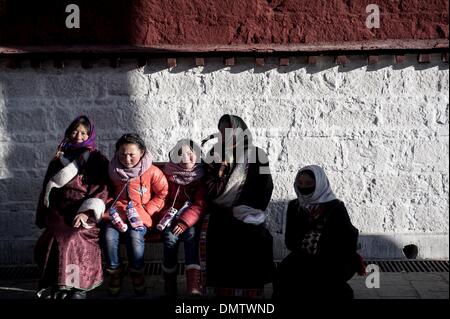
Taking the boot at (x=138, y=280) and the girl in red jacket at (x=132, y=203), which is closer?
the girl in red jacket at (x=132, y=203)

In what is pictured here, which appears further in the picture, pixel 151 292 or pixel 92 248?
pixel 151 292

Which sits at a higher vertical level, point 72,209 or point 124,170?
point 124,170

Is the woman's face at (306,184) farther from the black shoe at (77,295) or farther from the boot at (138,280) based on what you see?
the black shoe at (77,295)

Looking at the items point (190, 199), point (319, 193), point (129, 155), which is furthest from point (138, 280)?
point (319, 193)

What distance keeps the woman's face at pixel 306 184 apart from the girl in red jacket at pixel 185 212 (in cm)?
88

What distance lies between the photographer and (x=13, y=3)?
6.11 m

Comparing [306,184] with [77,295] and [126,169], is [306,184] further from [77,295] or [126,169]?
[77,295]

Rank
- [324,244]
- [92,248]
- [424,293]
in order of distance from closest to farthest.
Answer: [324,244]
[92,248]
[424,293]

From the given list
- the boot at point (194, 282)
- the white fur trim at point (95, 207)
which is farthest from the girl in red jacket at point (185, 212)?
the white fur trim at point (95, 207)

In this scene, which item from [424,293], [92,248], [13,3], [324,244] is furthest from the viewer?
[13,3]

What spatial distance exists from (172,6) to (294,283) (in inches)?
125

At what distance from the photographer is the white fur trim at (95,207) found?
5081mm
